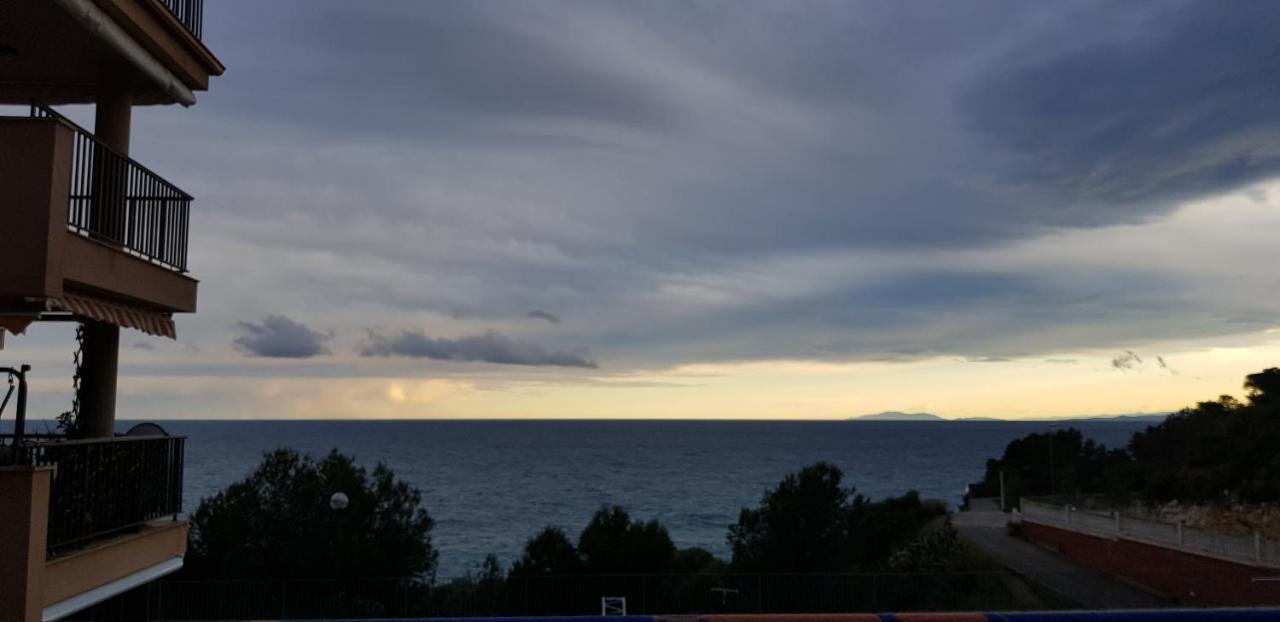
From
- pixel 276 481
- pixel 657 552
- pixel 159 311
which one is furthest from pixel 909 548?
pixel 159 311

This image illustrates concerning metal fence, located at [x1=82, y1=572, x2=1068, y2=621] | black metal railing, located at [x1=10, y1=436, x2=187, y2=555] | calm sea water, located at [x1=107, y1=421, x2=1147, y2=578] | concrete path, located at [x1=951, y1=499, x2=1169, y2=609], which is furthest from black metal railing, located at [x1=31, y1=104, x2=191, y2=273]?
calm sea water, located at [x1=107, y1=421, x2=1147, y2=578]

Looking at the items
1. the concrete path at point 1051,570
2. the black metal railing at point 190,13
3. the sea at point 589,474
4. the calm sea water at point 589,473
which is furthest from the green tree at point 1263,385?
the black metal railing at point 190,13

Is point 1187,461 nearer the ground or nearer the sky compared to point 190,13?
nearer the ground

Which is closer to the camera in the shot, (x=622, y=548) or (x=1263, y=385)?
(x=622, y=548)

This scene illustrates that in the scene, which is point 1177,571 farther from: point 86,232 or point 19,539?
point 19,539

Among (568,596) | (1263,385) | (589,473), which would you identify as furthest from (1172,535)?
(589,473)

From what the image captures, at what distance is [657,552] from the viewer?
1171 inches

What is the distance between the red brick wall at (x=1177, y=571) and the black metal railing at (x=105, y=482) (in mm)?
18094

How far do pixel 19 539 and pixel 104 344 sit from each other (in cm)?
428

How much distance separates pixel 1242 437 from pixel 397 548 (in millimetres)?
26451

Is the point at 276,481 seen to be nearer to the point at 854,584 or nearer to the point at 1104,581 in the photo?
the point at 854,584

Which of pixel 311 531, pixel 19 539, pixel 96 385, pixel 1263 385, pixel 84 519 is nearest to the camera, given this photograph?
pixel 19 539

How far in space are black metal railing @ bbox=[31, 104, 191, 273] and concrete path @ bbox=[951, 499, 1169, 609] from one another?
20.0 m

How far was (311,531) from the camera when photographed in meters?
28.5
